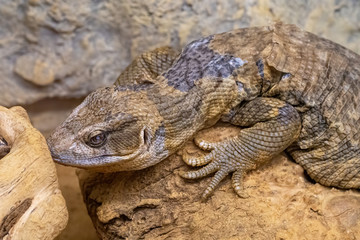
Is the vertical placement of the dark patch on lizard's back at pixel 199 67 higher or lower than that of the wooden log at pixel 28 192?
higher

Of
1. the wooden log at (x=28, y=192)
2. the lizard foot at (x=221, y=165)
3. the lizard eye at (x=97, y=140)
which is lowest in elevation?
the lizard foot at (x=221, y=165)

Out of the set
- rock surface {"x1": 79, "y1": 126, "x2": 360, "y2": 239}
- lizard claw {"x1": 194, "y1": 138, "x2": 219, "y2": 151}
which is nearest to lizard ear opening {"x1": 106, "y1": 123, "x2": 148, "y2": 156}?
rock surface {"x1": 79, "y1": 126, "x2": 360, "y2": 239}

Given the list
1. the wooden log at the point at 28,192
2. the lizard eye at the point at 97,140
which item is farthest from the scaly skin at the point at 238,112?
the wooden log at the point at 28,192

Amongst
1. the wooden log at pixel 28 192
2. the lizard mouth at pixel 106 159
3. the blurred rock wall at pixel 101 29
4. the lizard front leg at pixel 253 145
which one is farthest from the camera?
the blurred rock wall at pixel 101 29

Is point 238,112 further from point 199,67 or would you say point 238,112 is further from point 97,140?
point 97,140

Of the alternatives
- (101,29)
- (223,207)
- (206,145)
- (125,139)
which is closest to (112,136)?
(125,139)

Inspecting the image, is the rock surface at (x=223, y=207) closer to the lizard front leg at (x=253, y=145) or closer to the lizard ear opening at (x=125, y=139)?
the lizard front leg at (x=253, y=145)
